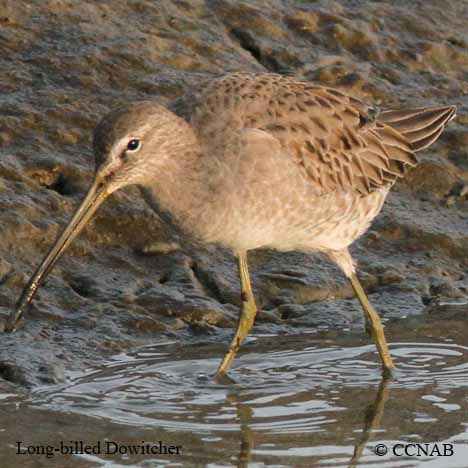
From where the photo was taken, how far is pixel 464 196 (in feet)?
30.1

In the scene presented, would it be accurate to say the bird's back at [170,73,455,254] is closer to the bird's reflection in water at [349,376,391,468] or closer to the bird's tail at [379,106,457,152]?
the bird's tail at [379,106,457,152]

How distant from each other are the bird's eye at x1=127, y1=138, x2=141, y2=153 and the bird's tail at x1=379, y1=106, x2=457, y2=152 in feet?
6.33

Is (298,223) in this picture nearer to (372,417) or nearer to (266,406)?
(266,406)

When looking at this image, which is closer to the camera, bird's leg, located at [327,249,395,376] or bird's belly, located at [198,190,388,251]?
bird's belly, located at [198,190,388,251]

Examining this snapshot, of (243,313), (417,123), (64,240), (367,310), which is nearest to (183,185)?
(64,240)

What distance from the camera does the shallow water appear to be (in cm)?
610

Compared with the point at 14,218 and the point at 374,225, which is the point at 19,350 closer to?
the point at 14,218

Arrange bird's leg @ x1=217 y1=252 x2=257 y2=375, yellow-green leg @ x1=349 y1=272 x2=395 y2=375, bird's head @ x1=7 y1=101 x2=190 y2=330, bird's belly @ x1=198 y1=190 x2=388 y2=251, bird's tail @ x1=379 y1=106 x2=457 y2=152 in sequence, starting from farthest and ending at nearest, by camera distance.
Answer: bird's tail @ x1=379 y1=106 x2=457 y2=152 < yellow-green leg @ x1=349 y1=272 x2=395 y2=375 < bird's leg @ x1=217 y1=252 x2=257 y2=375 < bird's belly @ x1=198 y1=190 x2=388 y2=251 < bird's head @ x1=7 y1=101 x2=190 y2=330

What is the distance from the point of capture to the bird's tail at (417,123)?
816 centimetres

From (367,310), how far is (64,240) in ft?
6.07

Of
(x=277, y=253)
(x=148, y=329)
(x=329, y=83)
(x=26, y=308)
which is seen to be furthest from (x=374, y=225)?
(x=26, y=308)

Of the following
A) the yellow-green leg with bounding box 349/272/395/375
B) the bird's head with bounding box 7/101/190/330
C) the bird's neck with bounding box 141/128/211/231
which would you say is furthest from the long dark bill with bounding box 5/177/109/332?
the yellow-green leg with bounding box 349/272/395/375

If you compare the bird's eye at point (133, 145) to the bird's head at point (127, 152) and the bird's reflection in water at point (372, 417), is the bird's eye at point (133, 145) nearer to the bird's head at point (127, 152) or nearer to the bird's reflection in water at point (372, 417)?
the bird's head at point (127, 152)

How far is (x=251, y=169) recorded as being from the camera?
691cm
